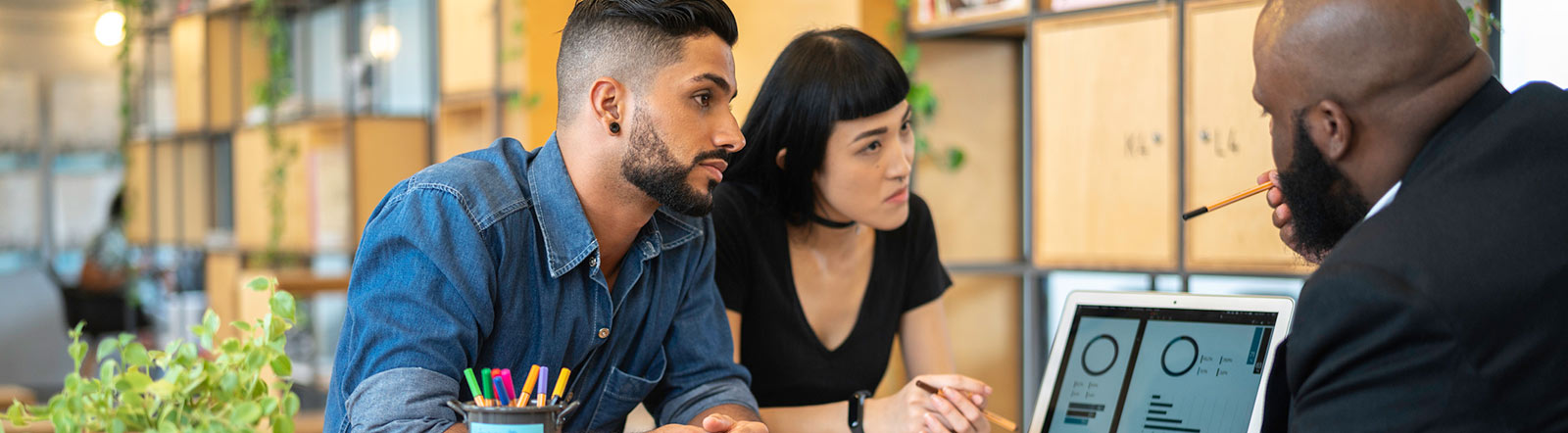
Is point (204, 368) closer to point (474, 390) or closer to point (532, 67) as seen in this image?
point (474, 390)

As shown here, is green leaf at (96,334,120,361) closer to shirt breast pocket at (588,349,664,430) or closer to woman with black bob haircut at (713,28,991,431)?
shirt breast pocket at (588,349,664,430)

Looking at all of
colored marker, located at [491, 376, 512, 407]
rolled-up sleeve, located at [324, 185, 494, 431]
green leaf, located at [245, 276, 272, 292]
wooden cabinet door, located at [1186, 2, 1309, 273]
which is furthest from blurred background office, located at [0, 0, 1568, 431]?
green leaf, located at [245, 276, 272, 292]

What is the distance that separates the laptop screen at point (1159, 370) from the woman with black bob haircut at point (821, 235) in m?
0.36

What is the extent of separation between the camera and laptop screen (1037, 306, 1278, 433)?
1.35m

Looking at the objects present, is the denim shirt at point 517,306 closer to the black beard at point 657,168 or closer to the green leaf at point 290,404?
the black beard at point 657,168

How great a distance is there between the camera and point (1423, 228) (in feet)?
3.12

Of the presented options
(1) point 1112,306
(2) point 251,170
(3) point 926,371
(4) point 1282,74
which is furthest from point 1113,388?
(2) point 251,170

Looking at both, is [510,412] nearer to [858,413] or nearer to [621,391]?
[621,391]

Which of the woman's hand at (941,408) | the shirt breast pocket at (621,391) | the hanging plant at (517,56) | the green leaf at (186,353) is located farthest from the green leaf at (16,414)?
the hanging plant at (517,56)

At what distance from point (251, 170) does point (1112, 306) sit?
4.97 meters

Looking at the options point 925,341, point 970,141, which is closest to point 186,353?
point 925,341

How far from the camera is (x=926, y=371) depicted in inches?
81.0

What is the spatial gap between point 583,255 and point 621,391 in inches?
8.2

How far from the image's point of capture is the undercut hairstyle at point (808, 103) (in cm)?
181
